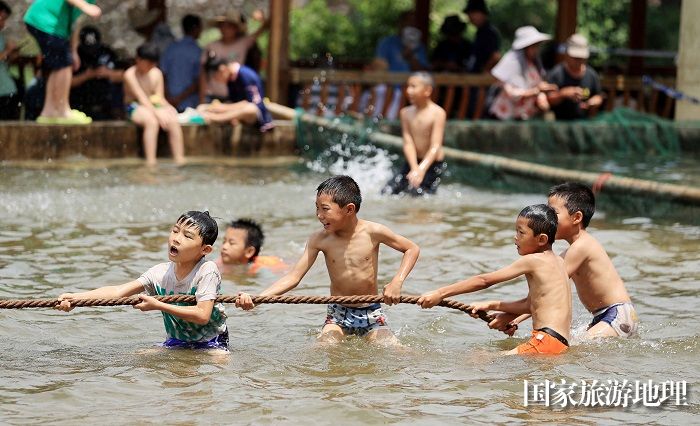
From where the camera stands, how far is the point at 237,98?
1355 cm

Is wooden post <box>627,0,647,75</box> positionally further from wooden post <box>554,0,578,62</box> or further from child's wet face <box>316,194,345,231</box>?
child's wet face <box>316,194,345,231</box>

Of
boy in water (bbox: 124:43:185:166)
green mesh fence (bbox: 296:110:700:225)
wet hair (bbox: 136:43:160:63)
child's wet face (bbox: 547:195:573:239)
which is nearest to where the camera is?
child's wet face (bbox: 547:195:573:239)

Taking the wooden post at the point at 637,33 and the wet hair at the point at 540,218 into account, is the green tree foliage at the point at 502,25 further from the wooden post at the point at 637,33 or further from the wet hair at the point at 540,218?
the wet hair at the point at 540,218

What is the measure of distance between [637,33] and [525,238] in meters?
12.6

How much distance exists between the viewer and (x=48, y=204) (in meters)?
10.1

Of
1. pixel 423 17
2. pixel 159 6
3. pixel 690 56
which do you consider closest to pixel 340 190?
pixel 690 56

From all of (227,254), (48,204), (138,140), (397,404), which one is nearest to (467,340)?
(397,404)

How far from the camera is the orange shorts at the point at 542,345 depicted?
581cm

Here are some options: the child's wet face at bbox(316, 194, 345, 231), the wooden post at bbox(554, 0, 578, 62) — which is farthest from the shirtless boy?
the wooden post at bbox(554, 0, 578, 62)

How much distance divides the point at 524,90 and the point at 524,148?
0.76 metres

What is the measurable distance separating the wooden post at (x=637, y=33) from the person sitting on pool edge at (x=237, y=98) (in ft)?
21.1

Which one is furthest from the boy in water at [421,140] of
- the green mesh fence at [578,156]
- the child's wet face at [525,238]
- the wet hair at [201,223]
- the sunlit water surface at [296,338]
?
the wet hair at [201,223]

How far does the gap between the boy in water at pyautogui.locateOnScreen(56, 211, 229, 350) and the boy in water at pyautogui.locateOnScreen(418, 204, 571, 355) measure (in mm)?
1070

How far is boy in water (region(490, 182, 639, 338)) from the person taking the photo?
6.32 metres
